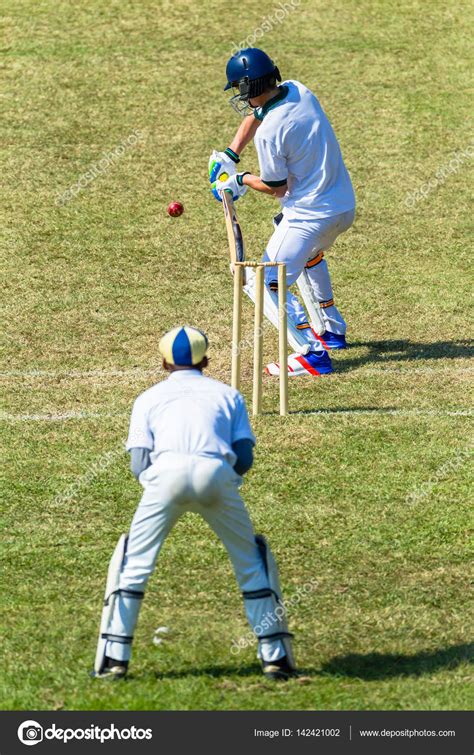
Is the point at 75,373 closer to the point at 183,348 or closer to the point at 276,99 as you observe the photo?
the point at 276,99

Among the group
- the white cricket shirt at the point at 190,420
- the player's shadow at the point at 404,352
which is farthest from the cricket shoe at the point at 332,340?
the white cricket shirt at the point at 190,420

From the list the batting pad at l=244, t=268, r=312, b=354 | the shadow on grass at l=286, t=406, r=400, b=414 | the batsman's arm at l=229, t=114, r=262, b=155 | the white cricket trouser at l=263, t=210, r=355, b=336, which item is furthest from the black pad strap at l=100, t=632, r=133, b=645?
the batsman's arm at l=229, t=114, r=262, b=155

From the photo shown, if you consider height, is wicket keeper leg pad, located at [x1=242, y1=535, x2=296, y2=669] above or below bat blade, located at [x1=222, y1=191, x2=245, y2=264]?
below

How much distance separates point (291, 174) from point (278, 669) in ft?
19.4

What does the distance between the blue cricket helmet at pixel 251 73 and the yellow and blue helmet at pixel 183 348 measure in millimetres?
4890

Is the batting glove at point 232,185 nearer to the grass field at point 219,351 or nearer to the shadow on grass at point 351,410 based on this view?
the grass field at point 219,351

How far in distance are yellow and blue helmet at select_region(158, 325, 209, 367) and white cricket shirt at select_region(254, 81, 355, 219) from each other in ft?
15.8

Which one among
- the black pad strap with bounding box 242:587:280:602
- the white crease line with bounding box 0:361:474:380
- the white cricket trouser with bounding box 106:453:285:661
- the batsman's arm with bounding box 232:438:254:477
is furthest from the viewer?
the white crease line with bounding box 0:361:474:380

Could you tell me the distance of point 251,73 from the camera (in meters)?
11.3

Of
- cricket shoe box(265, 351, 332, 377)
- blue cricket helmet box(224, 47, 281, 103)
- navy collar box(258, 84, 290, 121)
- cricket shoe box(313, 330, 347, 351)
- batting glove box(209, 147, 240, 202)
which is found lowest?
cricket shoe box(265, 351, 332, 377)

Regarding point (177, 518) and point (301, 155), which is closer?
point (177, 518)

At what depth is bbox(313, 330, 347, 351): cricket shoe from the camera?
13125 millimetres

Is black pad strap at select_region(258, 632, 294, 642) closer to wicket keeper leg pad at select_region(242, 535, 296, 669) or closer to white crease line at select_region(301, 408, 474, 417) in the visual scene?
wicket keeper leg pad at select_region(242, 535, 296, 669)

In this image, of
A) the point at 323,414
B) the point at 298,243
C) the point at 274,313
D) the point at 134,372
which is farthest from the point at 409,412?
the point at 134,372
